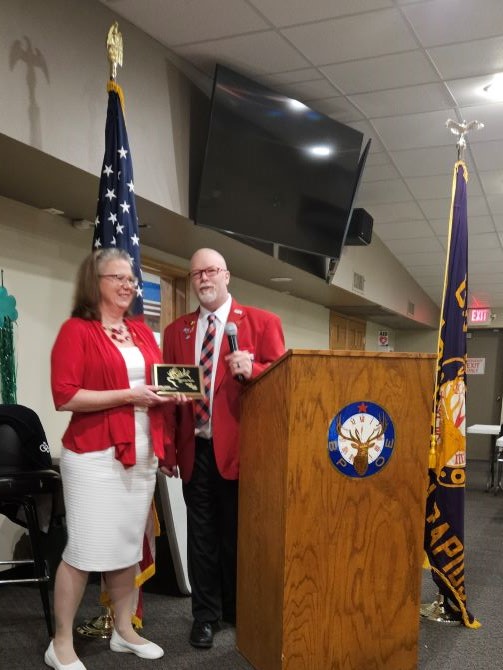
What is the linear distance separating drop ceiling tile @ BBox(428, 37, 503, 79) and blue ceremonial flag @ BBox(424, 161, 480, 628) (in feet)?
4.53

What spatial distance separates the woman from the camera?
2139mm

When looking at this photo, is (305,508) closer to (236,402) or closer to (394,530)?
(394,530)

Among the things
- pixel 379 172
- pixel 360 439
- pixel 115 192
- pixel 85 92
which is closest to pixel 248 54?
pixel 85 92

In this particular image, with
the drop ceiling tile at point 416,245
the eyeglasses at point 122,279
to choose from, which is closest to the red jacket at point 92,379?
→ the eyeglasses at point 122,279

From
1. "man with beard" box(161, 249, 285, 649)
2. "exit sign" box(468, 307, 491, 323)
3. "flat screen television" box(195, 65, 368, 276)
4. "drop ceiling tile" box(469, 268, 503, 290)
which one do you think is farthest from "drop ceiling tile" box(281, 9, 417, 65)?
"exit sign" box(468, 307, 491, 323)

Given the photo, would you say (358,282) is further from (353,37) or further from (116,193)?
(116,193)

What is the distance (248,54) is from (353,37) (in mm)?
615

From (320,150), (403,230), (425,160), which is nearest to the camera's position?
(320,150)

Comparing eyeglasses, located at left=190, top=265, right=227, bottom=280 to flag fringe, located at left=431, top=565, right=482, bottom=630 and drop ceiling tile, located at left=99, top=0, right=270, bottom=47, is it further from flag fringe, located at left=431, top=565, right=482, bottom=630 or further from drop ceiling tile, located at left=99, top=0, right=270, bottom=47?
flag fringe, located at left=431, top=565, right=482, bottom=630

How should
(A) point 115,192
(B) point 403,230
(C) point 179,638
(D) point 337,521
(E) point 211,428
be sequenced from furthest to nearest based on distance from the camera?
(B) point 403,230, (A) point 115,192, (C) point 179,638, (E) point 211,428, (D) point 337,521

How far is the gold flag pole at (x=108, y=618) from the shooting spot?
2576mm

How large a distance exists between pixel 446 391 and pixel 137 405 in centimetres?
157

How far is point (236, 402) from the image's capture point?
8.00ft

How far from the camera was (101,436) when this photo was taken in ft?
7.07
